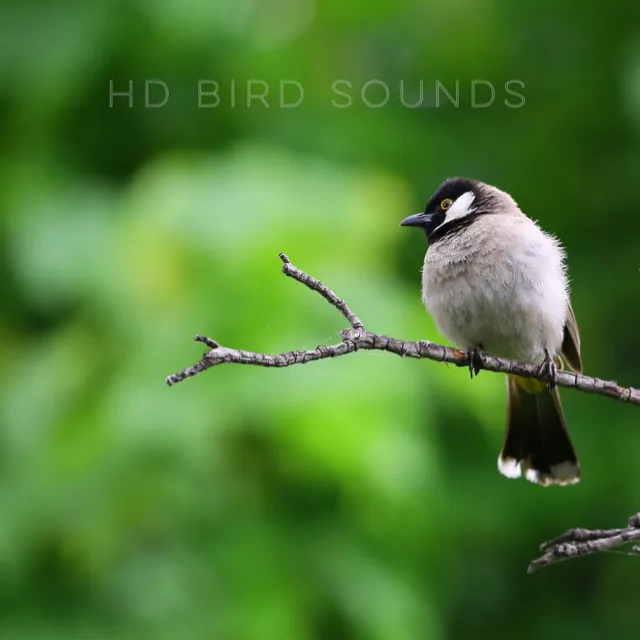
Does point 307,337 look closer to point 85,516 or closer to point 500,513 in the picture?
point 85,516

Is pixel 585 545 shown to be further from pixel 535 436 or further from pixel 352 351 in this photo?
pixel 535 436

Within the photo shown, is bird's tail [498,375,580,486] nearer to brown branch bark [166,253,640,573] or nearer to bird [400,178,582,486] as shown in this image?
A: bird [400,178,582,486]

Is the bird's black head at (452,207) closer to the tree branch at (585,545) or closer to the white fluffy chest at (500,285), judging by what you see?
the white fluffy chest at (500,285)

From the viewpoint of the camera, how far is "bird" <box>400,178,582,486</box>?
3203mm

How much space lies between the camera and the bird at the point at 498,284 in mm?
3203

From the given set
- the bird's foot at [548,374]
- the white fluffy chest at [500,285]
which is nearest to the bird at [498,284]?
the white fluffy chest at [500,285]

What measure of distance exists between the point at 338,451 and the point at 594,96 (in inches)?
129

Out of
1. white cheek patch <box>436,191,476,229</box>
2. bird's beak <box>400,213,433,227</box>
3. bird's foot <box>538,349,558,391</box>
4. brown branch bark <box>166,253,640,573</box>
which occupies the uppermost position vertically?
white cheek patch <box>436,191,476,229</box>

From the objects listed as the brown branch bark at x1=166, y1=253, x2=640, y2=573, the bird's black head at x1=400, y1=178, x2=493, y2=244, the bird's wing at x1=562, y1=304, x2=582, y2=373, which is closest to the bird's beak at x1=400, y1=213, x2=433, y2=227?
the bird's black head at x1=400, y1=178, x2=493, y2=244

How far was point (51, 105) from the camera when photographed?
5.44 m

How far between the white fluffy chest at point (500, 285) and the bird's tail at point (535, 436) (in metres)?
0.37

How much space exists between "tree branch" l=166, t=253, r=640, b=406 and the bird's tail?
1.14m

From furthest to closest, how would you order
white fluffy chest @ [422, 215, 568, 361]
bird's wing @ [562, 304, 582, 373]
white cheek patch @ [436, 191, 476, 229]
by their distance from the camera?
bird's wing @ [562, 304, 582, 373], white cheek patch @ [436, 191, 476, 229], white fluffy chest @ [422, 215, 568, 361]

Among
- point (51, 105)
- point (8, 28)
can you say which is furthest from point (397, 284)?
point (8, 28)
